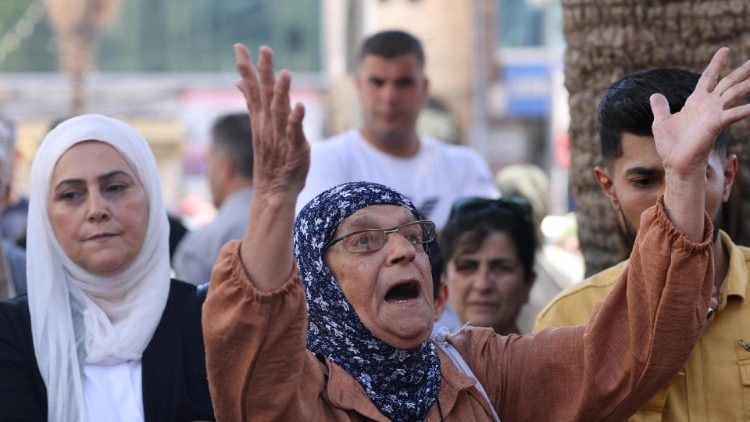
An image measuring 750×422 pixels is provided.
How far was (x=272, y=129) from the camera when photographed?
8.96 ft

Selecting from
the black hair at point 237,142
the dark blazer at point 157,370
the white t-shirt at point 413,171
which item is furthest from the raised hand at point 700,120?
the black hair at point 237,142

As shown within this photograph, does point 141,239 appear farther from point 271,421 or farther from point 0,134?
point 0,134

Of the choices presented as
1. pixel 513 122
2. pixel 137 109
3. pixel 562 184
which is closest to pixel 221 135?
pixel 562 184

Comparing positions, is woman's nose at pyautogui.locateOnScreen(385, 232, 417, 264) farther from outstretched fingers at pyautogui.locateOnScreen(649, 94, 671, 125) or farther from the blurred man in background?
the blurred man in background

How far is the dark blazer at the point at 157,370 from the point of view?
371 centimetres

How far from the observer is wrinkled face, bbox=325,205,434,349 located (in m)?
3.13

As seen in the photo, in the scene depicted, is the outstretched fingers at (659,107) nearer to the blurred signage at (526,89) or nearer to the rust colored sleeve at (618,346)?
the rust colored sleeve at (618,346)

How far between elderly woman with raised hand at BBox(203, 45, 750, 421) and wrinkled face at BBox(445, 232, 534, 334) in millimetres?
1671

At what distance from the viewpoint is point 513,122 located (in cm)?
2623

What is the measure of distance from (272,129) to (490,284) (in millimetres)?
2556

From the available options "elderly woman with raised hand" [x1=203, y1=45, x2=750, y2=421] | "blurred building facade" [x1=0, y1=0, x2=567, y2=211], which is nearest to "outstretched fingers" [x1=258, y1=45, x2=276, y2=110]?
"elderly woman with raised hand" [x1=203, y1=45, x2=750, y2=421]

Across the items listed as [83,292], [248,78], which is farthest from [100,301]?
[248,78]

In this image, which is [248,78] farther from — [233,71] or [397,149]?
[233,71]

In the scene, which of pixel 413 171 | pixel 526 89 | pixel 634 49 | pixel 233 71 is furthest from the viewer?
pixel 233 71
